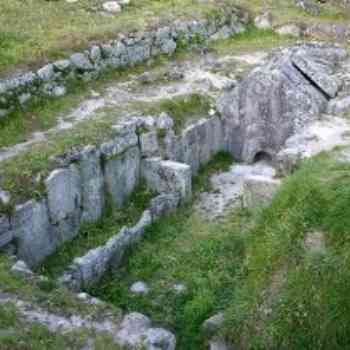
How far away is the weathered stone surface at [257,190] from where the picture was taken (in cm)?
1284

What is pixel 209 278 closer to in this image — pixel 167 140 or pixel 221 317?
pixel 221 317

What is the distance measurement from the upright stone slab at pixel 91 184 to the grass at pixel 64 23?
3.54 meters

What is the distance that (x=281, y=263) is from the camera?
962cm

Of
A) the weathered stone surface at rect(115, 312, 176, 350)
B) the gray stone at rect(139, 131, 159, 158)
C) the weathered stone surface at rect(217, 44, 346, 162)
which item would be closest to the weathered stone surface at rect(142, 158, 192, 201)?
the gray stone at rect(139, 131, 159, 158)

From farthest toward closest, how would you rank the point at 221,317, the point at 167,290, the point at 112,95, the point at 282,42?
the point at 282,42, the point at 112,95, the point at 167,290, the point at 221,317

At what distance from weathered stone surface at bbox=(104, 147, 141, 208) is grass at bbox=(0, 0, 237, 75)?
358cm

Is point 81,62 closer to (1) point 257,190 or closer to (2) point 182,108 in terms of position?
(2) point 182,108

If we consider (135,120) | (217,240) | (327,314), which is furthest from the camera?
(135,120)

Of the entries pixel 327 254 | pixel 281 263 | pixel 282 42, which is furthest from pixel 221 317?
pixel 282 42

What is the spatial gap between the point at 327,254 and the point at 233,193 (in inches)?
208

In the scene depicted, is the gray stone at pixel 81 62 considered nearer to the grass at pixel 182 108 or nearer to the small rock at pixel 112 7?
the grass at pixel 182 108

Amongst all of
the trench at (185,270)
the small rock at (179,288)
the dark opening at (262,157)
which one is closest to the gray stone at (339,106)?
the dark opening at (262,157)

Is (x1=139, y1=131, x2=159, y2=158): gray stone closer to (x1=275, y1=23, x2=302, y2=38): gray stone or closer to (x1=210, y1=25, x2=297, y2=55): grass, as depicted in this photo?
(x1=210, y1=25, x2=297, y2=55): grass

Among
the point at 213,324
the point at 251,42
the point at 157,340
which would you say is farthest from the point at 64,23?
the point at 157,340
